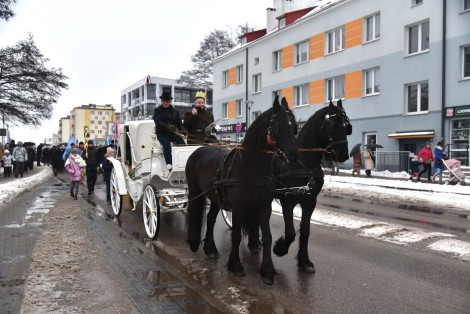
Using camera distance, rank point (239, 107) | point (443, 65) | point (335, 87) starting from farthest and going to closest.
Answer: point (239, 107)
point (335, 87)
point (443, 65)

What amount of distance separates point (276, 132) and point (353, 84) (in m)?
23.1

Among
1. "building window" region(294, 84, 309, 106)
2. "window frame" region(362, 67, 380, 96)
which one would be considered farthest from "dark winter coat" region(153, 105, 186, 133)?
"building window" region(294, 84, 309, 106)

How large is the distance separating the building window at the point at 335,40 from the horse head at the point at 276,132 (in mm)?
24080

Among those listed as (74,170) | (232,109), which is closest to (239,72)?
(232,109)

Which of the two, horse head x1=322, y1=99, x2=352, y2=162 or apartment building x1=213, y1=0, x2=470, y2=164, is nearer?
horse head x1=322, y1=99, x2=352, y2=162

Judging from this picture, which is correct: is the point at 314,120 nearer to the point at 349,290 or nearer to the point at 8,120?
the point at 349,290

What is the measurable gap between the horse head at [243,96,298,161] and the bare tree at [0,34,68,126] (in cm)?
2439

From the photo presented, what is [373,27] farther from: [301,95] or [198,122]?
[198,122]

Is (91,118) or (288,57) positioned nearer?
(288,57)

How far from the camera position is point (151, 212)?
7473mm

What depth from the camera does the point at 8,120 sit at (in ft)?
89.4

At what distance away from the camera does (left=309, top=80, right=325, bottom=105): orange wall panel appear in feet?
93.9

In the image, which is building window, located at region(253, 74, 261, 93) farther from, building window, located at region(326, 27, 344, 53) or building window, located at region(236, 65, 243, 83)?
building window, located at region(326, 27, 344, 53)

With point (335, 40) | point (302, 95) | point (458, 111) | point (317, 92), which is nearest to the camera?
point (458, 111)
